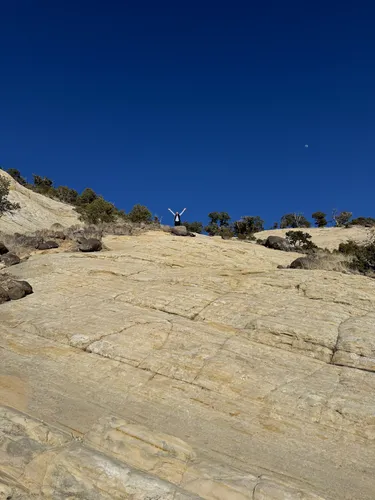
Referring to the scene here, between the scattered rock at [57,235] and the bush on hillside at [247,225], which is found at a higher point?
the bush on hillside at [247,225]

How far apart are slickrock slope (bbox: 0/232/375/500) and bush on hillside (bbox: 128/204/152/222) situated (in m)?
27.9

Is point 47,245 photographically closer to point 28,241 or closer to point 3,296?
point 28,241

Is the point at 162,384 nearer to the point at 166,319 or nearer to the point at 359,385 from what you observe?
the point at 166,319

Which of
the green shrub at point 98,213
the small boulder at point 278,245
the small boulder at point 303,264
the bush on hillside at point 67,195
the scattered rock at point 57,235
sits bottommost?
the scattered rock at point 57,235

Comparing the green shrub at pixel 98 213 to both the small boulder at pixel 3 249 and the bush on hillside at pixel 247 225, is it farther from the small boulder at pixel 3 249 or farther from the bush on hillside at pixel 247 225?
the bush on hillside at pixel 247 225

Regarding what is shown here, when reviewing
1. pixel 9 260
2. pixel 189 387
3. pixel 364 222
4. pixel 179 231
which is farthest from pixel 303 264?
pixel 364 222

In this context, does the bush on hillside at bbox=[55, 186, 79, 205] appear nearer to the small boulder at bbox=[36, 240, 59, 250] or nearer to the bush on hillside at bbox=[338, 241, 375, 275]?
the small boulder at bbox=[36, 240, 59, 250]

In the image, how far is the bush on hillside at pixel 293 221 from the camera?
82.0m

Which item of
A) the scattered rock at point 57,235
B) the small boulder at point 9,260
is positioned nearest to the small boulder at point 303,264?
the small boulder at point 9,260

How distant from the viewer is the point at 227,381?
332 inches

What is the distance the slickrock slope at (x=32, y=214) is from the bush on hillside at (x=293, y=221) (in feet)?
163

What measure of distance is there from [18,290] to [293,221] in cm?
7595

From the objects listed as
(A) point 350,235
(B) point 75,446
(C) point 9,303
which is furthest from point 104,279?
(A) point 350,235

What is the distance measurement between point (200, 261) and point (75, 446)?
44.5 feet
